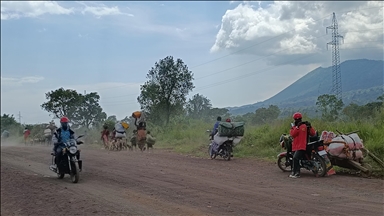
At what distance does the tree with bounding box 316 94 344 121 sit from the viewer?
1767 centimetres

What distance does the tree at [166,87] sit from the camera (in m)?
34.2

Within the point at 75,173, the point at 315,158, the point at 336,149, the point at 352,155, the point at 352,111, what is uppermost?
the point at 352,111

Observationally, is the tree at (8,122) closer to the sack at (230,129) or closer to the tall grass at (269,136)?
the tall grass at (269,136)

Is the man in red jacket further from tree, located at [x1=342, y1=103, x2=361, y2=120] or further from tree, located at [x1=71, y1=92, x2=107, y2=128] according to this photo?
tree, located at [x1=71, y1=92, x2=107, y2=128]

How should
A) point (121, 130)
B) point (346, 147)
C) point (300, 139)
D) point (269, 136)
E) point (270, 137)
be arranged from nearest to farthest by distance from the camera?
point (346, 147) → point (300, 139) → point (270, 137) → point (269, 136) → point (121, 130)

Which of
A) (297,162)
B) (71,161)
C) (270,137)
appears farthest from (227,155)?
(71,161)

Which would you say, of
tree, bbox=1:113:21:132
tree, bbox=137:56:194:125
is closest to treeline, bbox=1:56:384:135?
tree, bbox=137:56:194:125

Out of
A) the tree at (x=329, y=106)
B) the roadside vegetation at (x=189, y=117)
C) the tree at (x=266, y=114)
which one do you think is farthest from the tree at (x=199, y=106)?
the tree at (x=329, y=106)

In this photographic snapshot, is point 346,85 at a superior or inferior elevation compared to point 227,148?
superior

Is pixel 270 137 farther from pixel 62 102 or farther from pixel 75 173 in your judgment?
pixel 62 102

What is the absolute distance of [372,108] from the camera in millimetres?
16531

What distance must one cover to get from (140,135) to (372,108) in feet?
38.9

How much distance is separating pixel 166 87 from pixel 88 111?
14.0 metres

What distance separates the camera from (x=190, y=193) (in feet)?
31.1
